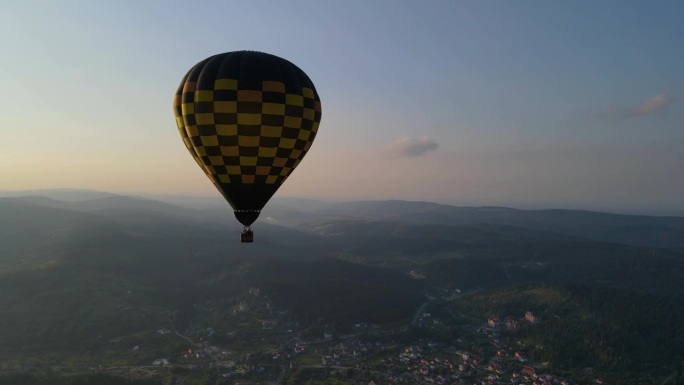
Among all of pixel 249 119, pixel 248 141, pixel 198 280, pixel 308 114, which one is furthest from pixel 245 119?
pixel 198 280

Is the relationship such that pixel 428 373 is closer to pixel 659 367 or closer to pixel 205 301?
pixel 659 367

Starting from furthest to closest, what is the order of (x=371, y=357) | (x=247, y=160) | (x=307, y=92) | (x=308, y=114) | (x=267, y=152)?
(x=371, y=357) < (x=308, y=114) < (x=307, y=92) < (x=267, y=152) < (x=247, y=160)

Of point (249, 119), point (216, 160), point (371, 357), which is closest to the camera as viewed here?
point (249, 119)

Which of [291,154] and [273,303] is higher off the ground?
[291,154]

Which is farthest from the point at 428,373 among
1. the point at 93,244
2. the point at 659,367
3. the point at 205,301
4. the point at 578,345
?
the point at 93,244

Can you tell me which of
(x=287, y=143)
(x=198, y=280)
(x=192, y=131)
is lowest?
(x=198, y=280)

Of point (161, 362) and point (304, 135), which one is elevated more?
point (304, 135)

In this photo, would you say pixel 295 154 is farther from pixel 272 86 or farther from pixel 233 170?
pixel 272 86

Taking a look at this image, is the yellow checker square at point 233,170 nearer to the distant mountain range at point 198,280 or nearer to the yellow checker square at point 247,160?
the yellow checker square at point 247,160
